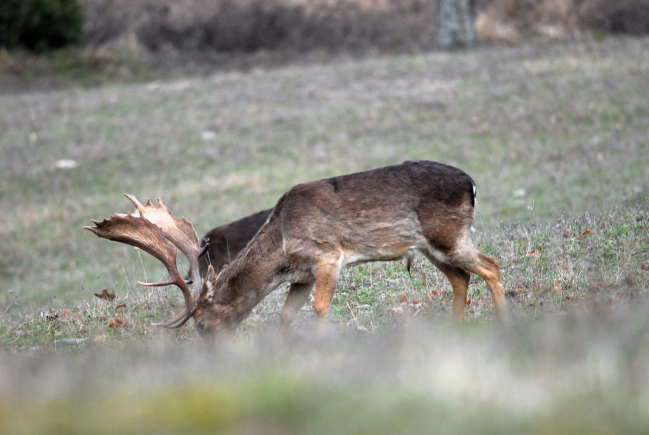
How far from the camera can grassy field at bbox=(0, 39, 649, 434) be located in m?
3.14

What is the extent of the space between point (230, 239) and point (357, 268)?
1787 mm

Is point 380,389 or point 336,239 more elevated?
point 380,389

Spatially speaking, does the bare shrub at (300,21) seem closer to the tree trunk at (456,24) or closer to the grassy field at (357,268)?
the tree trunk at (456,24)

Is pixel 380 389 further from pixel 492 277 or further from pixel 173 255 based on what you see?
pixel 173 255

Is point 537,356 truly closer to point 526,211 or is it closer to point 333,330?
point 333,330

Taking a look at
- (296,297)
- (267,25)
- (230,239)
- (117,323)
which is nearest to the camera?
(296,297)

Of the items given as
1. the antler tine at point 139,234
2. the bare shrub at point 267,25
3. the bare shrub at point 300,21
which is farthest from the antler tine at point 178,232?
the bare shrub at point 267,25

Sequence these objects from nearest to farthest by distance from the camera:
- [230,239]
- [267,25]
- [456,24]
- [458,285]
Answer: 1. [458,285]
2. [230,239]
3. [456,24]
4. [267,25]

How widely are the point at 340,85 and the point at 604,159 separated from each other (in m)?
9.65

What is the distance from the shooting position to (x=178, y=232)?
6895 mm

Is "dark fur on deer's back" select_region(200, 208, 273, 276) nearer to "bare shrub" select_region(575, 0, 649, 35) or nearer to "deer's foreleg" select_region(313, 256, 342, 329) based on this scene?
"deer's foreleg" select_region(313, 256, 342, 329)

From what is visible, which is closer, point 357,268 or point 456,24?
point 357,268

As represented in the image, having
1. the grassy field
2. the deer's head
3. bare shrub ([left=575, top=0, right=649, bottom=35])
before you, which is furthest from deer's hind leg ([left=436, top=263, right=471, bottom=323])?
bare shrub ([left=575, top=0, right=649, bottom=35])

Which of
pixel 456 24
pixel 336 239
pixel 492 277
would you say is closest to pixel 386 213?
pixel 336 239
